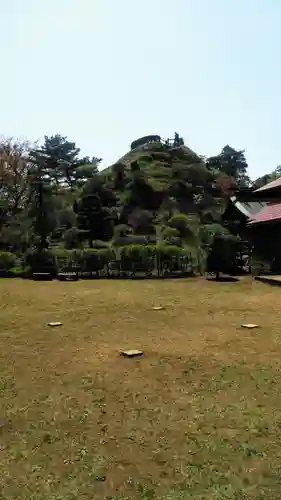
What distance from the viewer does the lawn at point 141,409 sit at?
319cm

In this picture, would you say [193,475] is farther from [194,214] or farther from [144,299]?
[194,214]

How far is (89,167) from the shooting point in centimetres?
4491

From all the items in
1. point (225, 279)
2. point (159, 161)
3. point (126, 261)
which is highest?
point (159, 161)

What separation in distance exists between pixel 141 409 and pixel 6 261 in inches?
763

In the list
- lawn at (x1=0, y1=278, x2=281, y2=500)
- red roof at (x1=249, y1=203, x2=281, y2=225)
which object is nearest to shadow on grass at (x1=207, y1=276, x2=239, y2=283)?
red roof at (x1=249, y1=203, x2=281, y2=225)

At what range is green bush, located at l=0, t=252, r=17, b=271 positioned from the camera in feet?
73.7

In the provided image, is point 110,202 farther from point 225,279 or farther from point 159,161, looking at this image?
point 225,279

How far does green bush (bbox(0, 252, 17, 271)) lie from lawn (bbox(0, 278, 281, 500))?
44.2ft

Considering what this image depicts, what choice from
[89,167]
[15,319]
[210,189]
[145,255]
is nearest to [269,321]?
[15,319]

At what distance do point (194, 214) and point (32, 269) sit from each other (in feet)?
62.3

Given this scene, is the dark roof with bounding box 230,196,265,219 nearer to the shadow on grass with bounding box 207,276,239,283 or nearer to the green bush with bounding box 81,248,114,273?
the shadow on grass with bounding box 207,276,239,283

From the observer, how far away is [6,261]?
888 inches

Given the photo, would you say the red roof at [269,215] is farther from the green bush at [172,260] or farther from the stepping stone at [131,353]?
the stepping stone at [131,353]

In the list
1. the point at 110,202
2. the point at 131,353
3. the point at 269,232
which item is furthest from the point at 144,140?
the point at 131,353
